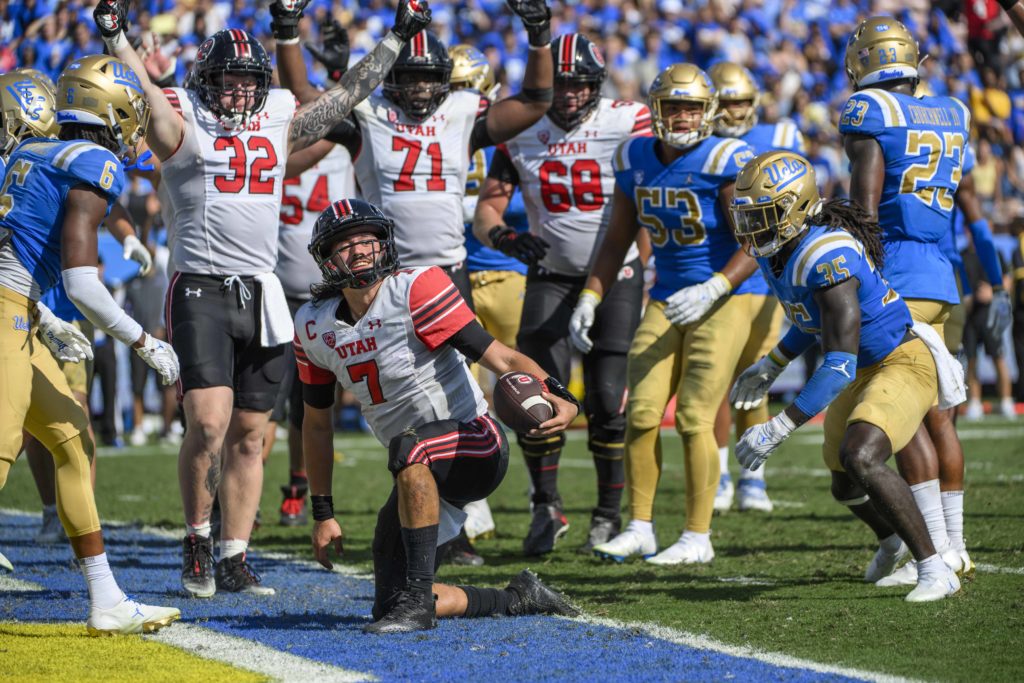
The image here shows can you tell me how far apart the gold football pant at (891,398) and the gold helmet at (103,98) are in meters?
2.67

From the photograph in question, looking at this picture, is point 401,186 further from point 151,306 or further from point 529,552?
point 151,306

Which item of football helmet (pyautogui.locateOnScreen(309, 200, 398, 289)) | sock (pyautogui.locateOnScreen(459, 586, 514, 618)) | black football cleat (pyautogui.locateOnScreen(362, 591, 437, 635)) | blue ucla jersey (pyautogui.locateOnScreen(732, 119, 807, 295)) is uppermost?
blue ucla jersey (pyautogui.locateOnScreen(732, 119, 807, 295))

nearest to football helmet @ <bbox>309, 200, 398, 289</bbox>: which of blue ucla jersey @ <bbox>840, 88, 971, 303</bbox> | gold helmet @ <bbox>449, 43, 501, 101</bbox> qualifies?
blue ucla jersey @ <bbox>840, 88, 971, 303</bbox>

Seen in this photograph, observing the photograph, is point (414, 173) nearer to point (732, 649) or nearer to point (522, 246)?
point (522, 246)

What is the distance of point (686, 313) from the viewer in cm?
561

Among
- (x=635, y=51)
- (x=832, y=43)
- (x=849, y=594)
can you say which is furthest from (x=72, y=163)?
(x=832, y=43)

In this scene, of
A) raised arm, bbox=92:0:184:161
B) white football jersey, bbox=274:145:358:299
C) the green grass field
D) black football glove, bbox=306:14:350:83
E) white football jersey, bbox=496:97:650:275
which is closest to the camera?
the green grass field

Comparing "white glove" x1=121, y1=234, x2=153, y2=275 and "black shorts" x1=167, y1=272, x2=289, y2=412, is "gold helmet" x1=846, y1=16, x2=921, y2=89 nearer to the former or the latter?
"black shorts" x1=167, y1=272, x2=289, y2=412

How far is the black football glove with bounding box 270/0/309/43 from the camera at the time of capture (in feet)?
18.5

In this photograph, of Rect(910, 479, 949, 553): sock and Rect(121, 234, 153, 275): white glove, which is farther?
Rect(121, 234, 153, 275): white glove

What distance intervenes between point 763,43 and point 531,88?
13360 mm

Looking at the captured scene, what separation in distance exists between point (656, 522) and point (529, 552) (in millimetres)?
1189

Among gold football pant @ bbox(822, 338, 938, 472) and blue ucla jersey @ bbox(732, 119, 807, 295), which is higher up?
blue ucla jersey @ bbox(732, 119, 807, 295)

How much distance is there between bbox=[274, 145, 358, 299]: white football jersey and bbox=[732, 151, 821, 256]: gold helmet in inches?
107
